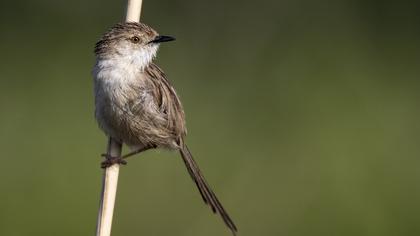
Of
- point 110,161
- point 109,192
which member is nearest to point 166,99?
point 110,161

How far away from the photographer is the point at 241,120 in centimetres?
857

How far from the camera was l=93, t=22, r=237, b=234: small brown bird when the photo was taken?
5.93 m

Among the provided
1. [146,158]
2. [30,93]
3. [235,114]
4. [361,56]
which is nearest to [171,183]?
[146,158]

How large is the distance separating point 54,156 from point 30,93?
856 millimetres

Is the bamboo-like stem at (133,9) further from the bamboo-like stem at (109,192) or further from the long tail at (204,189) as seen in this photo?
the long tail at (204,189)

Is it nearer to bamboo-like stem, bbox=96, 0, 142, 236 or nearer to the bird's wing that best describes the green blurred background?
the bird's wing

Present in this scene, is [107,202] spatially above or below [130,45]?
below

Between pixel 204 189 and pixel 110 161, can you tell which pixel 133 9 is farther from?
pixel 204 189

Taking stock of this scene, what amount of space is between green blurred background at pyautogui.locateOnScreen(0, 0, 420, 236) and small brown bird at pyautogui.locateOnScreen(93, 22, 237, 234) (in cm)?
152

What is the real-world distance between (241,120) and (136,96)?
2713 millimetres

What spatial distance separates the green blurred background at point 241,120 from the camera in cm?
777

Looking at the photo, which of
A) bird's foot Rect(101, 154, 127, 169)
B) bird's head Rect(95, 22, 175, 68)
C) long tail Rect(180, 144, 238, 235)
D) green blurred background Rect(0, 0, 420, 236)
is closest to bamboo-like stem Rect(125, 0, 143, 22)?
bird's head Rect(95, 22, 175, 68)

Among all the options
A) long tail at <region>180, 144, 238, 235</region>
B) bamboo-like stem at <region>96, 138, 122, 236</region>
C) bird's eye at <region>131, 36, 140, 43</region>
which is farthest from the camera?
bird's eye at <region>131, 36, 140, 43</region>

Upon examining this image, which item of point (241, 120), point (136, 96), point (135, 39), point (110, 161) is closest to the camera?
point (110, 161)
